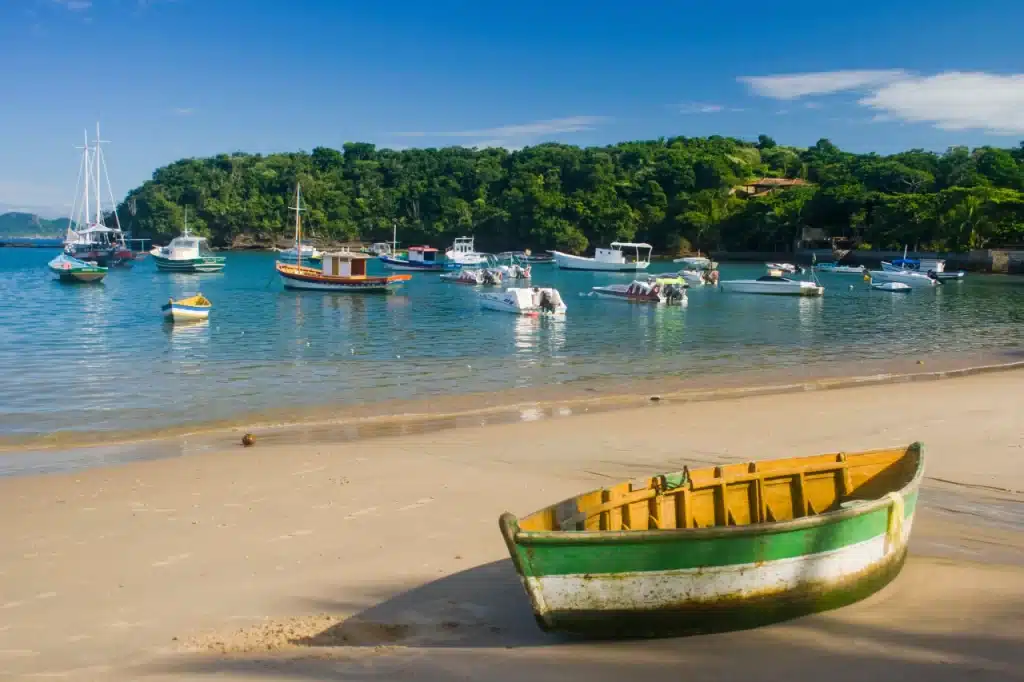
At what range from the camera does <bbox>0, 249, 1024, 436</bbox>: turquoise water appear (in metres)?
22.5

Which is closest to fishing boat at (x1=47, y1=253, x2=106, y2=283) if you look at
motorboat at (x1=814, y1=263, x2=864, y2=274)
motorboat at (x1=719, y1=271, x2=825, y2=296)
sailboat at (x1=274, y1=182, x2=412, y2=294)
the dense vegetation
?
sailboat at (x1=274, y1=182, x2=412, y2=294)

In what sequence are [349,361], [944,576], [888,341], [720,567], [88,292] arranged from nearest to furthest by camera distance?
[720,567]
[944,576]
[349,361]
[888,341]
[88,292]

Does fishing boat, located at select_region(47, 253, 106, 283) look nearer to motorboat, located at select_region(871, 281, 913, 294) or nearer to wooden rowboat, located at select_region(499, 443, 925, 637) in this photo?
motorboat, located at select_region(871, 281, 913, 294)

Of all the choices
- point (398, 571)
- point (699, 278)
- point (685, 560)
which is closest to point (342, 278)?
point (699, 278)

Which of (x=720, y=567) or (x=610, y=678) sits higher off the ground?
(x=720, y=567)

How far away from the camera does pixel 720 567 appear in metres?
7.29

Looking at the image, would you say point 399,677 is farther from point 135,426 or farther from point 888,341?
point 888,341

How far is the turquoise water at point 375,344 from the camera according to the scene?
22484 mm

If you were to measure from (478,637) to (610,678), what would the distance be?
1508mm

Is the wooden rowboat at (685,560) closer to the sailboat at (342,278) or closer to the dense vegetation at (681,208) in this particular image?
the sailboat at (342,278)

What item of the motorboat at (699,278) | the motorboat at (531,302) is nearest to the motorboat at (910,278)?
the motorboat at (699,278)

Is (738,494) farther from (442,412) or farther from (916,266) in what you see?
(916,266)

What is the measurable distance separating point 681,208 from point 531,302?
122597mm

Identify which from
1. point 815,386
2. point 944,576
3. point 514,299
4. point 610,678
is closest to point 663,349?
point 815,386
